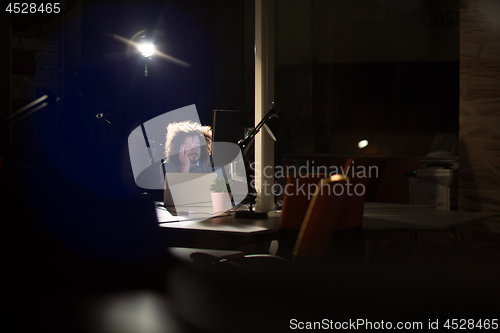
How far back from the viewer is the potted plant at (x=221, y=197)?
104 inches

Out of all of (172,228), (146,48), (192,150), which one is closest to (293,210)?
(172,228)

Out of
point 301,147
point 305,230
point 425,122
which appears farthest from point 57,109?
point 425,122

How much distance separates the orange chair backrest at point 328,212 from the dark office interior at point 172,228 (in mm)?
25

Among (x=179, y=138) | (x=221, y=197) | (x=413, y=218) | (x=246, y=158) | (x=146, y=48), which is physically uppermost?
(x=146, y=48)

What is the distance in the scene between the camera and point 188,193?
282 centimetres

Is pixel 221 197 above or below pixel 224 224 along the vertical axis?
above

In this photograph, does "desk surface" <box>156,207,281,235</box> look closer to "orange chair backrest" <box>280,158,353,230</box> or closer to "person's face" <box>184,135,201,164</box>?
"orange chair backrest" <box>280,158,353,230</box>

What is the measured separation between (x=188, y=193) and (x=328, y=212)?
124 centimetres

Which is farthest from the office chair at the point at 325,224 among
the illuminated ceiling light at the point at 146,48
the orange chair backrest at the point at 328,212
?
the illuminated ceiling light at the point at 146,48

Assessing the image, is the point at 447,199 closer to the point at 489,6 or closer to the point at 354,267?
the point at 489,6

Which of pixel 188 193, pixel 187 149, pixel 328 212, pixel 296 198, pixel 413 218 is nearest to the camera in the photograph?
pixel 328 212

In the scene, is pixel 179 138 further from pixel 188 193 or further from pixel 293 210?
pixel 293 210

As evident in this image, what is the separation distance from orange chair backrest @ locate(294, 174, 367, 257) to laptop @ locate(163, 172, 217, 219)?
97 centimetres

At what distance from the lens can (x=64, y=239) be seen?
1.97 meters
